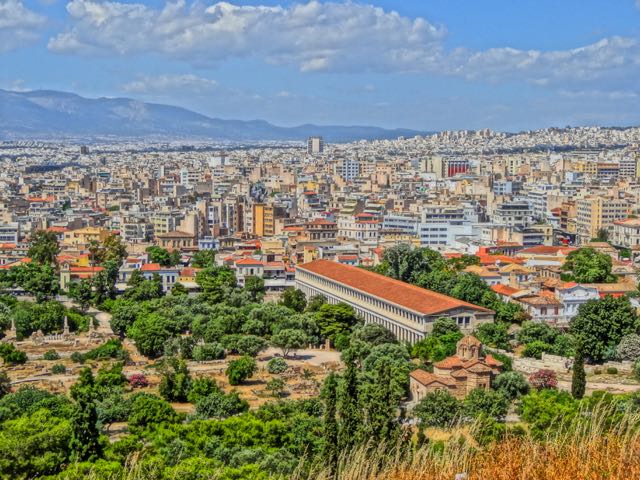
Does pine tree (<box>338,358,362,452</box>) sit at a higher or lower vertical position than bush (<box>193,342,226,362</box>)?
higher

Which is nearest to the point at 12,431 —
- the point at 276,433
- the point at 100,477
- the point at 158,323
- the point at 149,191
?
the point at 100,477

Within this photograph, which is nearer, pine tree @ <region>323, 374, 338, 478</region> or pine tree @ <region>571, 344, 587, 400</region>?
pine tree @ <region>323, 374, 338, 478</region>

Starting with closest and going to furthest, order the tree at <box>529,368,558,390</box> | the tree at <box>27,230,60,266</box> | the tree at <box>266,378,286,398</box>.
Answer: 1. the tree at <box>529,368,558,390</box>
2. the tree at <box>266,378,286,398</box>
3. the tree at <box>27,230,60,266</box>

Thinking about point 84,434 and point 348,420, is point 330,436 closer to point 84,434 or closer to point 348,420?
point 348,420

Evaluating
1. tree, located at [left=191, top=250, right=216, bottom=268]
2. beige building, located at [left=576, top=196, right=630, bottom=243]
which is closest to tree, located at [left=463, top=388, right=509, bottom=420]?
tree, located at [left=191, top=250, right=216, bottom=268]

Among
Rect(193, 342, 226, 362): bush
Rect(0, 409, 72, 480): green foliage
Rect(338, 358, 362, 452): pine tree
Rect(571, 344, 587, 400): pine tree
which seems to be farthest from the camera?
Rect(193, 342, 226, 362): bush

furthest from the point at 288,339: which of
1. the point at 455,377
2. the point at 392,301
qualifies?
the point at 455,377

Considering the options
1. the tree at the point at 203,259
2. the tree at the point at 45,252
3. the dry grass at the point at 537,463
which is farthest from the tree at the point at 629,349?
the tree at the point at 45,252

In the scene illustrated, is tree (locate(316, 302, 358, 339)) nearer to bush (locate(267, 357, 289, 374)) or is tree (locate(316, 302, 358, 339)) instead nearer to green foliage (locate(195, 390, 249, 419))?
bush (locate(267, 357, 289, 374))
